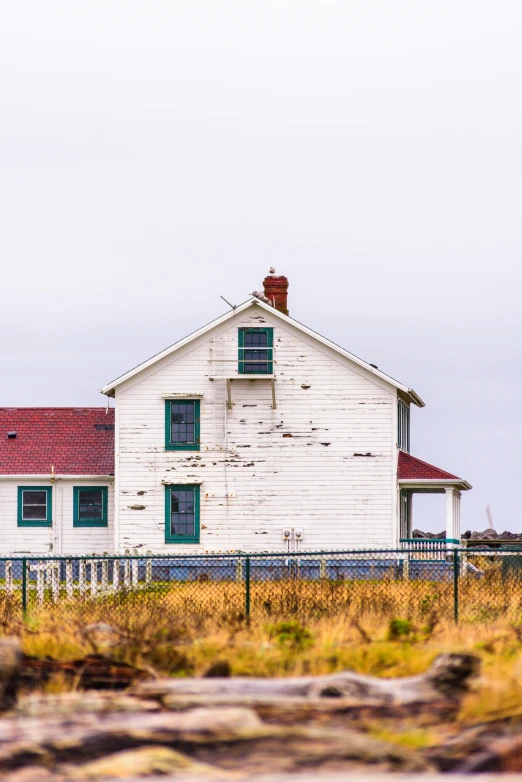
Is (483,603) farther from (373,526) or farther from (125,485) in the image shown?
(125,485)

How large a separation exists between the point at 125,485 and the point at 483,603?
17445mm

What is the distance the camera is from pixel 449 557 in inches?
1405

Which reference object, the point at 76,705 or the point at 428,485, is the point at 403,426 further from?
the point at 76,705

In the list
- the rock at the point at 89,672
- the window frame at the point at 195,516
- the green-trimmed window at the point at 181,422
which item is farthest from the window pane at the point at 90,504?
the rock at the point at 89,672

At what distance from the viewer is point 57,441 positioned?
41.0m

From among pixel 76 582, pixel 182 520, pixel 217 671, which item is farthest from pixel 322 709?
pixel 182 520

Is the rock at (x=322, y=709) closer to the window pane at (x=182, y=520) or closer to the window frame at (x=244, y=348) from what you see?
the window pane at (x=182, y=520)

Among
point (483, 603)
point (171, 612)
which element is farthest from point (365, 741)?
point (483, 603)

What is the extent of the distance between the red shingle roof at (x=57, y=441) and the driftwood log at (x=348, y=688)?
2750 cm

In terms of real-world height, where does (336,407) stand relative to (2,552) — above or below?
above

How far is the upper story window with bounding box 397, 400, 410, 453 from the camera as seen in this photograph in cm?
3891

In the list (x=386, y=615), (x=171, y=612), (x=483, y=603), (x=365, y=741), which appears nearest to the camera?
(x=365, y=741)

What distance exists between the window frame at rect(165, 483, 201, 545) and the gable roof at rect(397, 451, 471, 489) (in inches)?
235

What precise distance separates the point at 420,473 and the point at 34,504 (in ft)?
39.1
